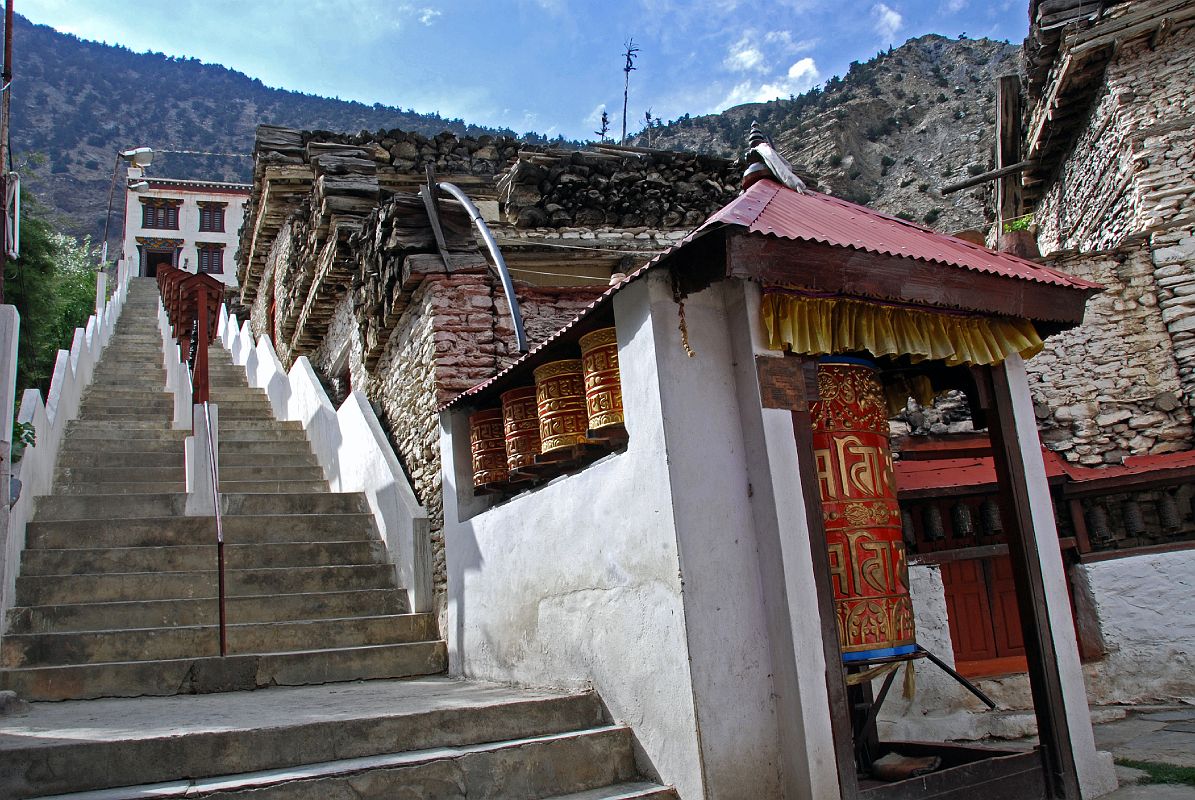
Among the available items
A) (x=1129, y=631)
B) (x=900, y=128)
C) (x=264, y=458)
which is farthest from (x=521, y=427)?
(x=900, y=128)

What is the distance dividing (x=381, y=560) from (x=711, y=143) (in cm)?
4000

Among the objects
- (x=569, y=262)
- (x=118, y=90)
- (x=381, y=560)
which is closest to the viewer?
(x=381, y=560)

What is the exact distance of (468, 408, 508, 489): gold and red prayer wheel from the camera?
623cm

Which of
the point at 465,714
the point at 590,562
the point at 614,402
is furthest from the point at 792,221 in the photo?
the point at 465,714

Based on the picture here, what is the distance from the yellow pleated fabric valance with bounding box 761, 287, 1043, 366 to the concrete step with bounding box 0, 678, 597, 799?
2272 mm

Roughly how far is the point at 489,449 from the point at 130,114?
98.7 metres

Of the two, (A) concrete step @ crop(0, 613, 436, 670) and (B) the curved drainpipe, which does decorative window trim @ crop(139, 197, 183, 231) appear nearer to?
(B) the curved drainpipe

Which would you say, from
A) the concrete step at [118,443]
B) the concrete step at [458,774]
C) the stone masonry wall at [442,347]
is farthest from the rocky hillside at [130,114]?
the concrete step at [458,774]

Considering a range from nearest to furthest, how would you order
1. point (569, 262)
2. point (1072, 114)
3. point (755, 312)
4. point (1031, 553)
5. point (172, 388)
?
point (755, 312) → point (1031, 553) → point (569, 262) → point (1072, 114) → point (172, 388)

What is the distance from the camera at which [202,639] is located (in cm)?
627

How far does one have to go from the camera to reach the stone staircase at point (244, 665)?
382 cm

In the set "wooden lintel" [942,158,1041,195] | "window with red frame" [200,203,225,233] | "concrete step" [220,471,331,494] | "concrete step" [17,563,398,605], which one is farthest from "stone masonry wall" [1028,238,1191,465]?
"window with red frame" [200,203,225,233]

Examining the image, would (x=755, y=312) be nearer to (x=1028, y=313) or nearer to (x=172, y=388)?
(x=1028, y=313)

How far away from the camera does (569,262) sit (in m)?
9.22
